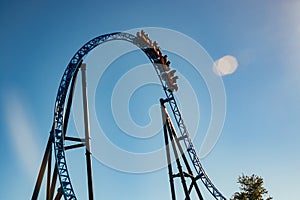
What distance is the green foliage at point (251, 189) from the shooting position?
14523mm

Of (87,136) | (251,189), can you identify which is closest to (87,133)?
(87,136)

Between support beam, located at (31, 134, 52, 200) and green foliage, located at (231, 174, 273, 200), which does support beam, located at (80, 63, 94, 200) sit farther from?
green foliage, located at (231, 174, 273, 200)

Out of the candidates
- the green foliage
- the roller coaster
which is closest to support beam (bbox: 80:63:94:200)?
the roller coaster

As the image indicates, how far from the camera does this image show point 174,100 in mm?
18141

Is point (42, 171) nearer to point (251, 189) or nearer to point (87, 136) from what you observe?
point (87, 136)

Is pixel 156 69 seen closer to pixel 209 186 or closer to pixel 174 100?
pixel 174 100

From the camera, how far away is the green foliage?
14523mm

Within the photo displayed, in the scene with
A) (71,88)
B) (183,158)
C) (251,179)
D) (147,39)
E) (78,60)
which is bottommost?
(251,179)

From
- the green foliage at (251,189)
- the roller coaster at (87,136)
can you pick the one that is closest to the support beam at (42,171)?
the roller coaster at (87,136)

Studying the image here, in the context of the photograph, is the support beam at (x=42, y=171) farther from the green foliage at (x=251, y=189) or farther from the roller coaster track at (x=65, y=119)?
the green foliage at (x=251, y=189)

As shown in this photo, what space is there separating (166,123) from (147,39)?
505 centimetres

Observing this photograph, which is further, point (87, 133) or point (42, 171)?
point (87, 133)

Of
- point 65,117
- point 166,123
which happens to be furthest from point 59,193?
point 166,123

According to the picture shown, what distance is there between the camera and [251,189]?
581 inches
